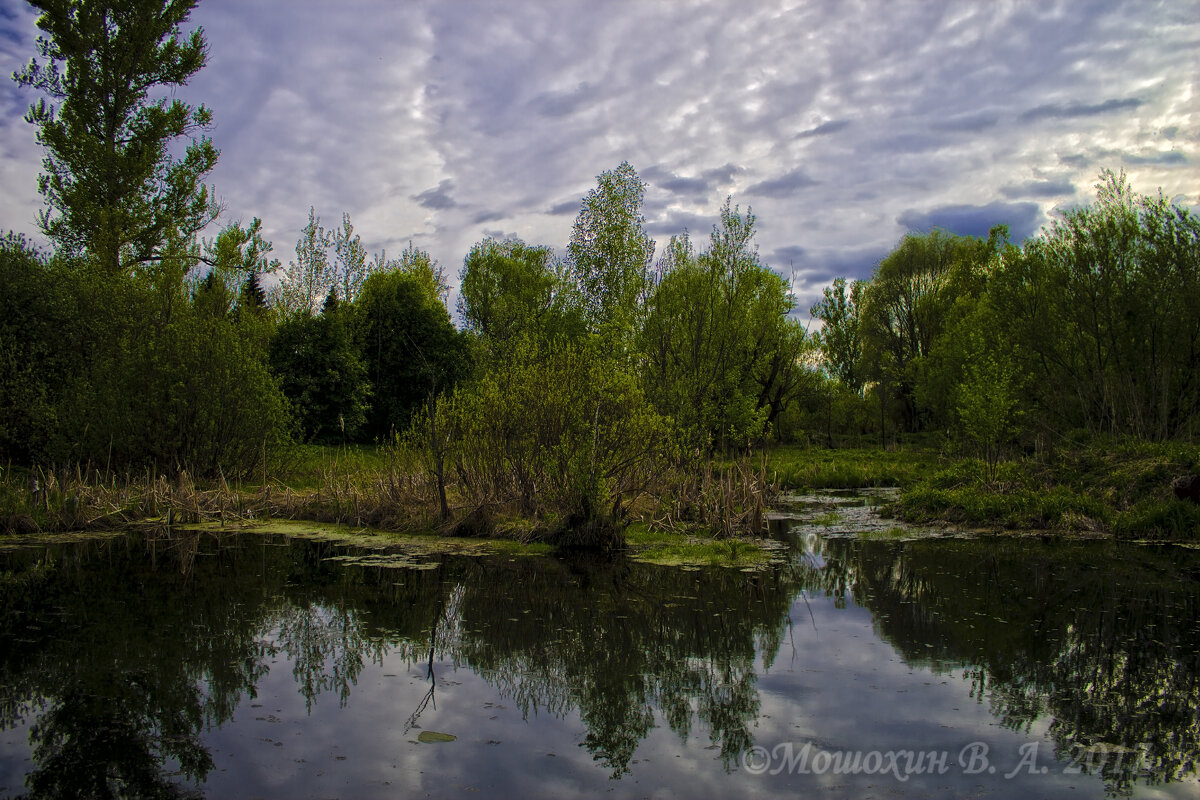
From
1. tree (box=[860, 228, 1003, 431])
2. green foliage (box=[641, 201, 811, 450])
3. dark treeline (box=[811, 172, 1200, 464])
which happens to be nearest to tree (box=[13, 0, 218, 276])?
green foliage (box=[641, 201, 811, 450])

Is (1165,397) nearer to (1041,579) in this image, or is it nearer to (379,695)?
(1041,579)

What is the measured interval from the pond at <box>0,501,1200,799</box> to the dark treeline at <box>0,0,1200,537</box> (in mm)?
3769

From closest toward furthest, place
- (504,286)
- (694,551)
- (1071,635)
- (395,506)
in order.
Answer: (1071,635), (694,551), (395,506), (504,286)

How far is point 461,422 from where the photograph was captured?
44.1ft

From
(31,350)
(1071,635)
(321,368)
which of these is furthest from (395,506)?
(321,368)

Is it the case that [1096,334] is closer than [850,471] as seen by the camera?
Yes

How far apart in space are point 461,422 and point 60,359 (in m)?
12.8

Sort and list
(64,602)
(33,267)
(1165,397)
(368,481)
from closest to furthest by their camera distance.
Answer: (64,602) → (368,481) → (1165,397) → (33,267)

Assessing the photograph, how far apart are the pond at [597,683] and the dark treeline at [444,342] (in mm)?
3769

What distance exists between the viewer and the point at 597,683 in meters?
5.69

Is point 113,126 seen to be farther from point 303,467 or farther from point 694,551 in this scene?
point 694,551

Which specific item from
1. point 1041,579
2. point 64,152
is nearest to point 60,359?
point 64,152

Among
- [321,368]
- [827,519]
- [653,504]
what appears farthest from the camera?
[321,368]

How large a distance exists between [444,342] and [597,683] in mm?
30310
